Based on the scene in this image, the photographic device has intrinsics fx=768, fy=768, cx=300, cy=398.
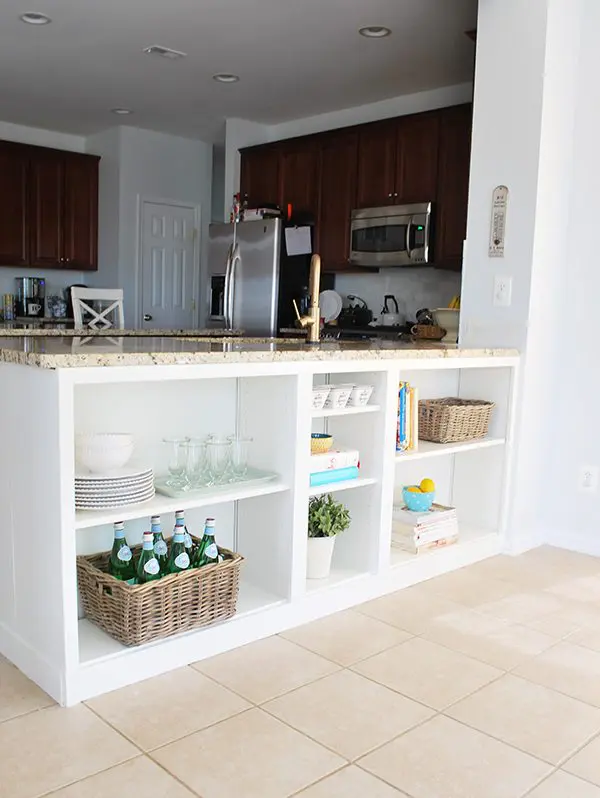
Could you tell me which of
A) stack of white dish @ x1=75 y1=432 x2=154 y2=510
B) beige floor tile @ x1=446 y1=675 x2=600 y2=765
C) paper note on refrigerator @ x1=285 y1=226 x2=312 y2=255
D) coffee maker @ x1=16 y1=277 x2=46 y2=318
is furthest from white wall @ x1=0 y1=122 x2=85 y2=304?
beige floor tile @ x1=446 y1=675 x2=600 y2=765

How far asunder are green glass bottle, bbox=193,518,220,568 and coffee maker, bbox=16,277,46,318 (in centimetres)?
504

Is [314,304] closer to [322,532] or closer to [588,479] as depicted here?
[322,532]

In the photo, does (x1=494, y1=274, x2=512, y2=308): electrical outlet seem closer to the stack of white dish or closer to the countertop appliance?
the stack of white dish

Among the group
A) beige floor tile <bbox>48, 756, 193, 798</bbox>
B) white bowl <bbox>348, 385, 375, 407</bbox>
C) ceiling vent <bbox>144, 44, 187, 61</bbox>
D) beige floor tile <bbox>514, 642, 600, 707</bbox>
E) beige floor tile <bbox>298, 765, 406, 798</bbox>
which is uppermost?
ceiling vent <bbox>144, 44, 187, 61</bbox>

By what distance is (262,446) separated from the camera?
253 cm

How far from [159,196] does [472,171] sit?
4.15 metres

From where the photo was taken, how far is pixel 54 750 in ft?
5.73

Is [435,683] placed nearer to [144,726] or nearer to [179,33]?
[144,726]

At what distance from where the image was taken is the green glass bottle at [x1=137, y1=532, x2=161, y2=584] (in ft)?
7.02

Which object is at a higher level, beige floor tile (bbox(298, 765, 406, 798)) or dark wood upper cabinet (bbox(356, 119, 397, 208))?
dark wood upper cabinet (bbox(356, 119, 397, 208))

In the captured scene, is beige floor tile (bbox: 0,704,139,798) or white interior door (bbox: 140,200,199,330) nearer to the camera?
beige floor tile (bbox: 0,704,139,798)

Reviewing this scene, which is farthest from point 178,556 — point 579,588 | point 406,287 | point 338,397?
point 406,287

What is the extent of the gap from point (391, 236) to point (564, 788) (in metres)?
3.94

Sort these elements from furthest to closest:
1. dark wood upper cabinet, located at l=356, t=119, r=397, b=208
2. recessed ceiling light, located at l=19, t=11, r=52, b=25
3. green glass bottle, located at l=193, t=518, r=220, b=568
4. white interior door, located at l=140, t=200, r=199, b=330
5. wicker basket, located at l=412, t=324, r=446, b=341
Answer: white interior door, located at l=140, t=200, r=199, b=330, dark wood upper cabinet, located at l=356, t=119, r=397, b=208, wicker basket, located at l=412, t=324, r=446, b=341, recessed ceiling light, located at l=19, t=11, r=52, b=25, green glass bottle, located at l=193, t=518, r=220, b=568
